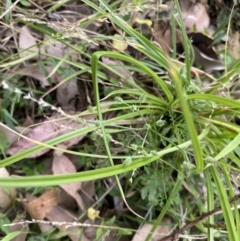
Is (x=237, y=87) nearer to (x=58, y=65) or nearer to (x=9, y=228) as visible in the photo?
(x=58, y=65)

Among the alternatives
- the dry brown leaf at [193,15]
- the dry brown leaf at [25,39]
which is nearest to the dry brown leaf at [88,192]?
the dry brown leaf at [25,39]

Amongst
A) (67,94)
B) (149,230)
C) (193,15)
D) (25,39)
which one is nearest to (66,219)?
(149,230)

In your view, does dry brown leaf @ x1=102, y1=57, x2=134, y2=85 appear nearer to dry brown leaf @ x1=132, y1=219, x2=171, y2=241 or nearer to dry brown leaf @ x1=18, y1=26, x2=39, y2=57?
dry brown leaf @ x1=18, y1=26, x2=39, y2=57

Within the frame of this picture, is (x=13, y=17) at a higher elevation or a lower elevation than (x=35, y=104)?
higher

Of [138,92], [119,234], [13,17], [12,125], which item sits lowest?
[119,234]

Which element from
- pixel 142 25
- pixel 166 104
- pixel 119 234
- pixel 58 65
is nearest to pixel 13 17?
pixel 58 65

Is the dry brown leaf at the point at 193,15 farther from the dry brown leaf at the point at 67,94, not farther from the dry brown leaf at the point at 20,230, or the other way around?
the dry brown leaf at the point at 20,230

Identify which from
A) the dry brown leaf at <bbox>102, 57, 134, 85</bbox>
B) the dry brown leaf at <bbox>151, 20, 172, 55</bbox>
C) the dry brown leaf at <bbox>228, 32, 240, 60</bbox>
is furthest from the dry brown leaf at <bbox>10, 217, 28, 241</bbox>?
the dry brown leaf at <bbox>228, 32, 240, 60</bbox>
